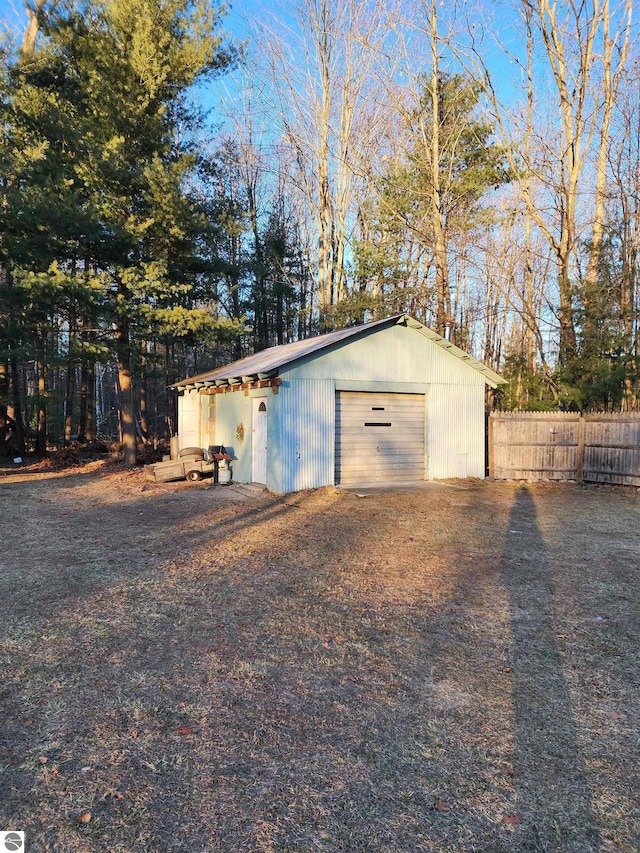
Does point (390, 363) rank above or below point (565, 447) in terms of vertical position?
above

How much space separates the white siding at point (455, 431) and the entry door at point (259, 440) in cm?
427

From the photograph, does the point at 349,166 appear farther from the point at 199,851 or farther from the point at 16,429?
the point at 199,851

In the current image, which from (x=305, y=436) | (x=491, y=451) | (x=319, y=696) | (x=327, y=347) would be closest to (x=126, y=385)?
(x=305, y=436)

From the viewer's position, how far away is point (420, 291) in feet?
63.2

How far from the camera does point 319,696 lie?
3.37 m

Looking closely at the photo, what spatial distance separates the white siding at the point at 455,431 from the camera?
13750 millimetres

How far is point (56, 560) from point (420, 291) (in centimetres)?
1590

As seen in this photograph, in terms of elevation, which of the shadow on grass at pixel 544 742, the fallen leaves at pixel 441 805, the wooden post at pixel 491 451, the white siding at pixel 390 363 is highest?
the white siding at pixel 390 363

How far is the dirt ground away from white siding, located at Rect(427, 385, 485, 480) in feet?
21.5

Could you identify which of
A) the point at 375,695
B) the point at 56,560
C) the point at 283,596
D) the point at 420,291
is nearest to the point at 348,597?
the point at 283,596

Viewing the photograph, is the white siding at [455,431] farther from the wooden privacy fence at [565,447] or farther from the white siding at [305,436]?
the white siding at [305,436]

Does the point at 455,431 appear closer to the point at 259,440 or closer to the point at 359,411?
the point at 359,411

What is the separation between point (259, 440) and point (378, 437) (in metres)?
2.93

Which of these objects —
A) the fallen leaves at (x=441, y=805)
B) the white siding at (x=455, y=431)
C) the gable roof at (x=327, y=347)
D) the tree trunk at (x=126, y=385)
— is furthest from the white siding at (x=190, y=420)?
the fallen leaves at (x=441, y=805)
